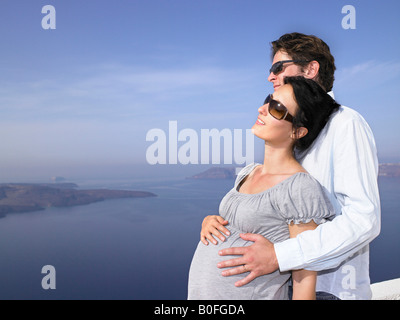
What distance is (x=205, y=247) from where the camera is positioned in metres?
2.00

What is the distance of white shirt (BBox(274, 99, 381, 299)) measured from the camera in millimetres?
1698

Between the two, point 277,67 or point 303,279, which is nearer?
point 303,279

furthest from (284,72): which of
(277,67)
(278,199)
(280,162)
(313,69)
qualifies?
(278,199)

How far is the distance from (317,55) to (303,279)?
1413 mm

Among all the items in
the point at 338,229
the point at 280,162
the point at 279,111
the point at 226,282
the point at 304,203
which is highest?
the point at 279,111

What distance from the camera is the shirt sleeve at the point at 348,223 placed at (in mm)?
1693

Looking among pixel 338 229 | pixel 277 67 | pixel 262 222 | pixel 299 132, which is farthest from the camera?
pixel 277 67

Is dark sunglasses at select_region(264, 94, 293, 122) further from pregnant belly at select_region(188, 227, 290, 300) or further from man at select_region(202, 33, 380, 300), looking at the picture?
pregnant belly at select_region(188, 227, 290, 300)

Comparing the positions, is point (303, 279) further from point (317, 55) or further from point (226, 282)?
point (317, 55)

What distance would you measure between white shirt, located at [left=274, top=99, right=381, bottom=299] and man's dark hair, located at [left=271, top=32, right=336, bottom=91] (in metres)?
0.59

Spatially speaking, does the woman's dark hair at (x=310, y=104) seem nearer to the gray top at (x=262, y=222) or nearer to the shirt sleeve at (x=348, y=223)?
the shirt sleeve at (x=348, y=223)

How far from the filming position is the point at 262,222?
180 centimetres
